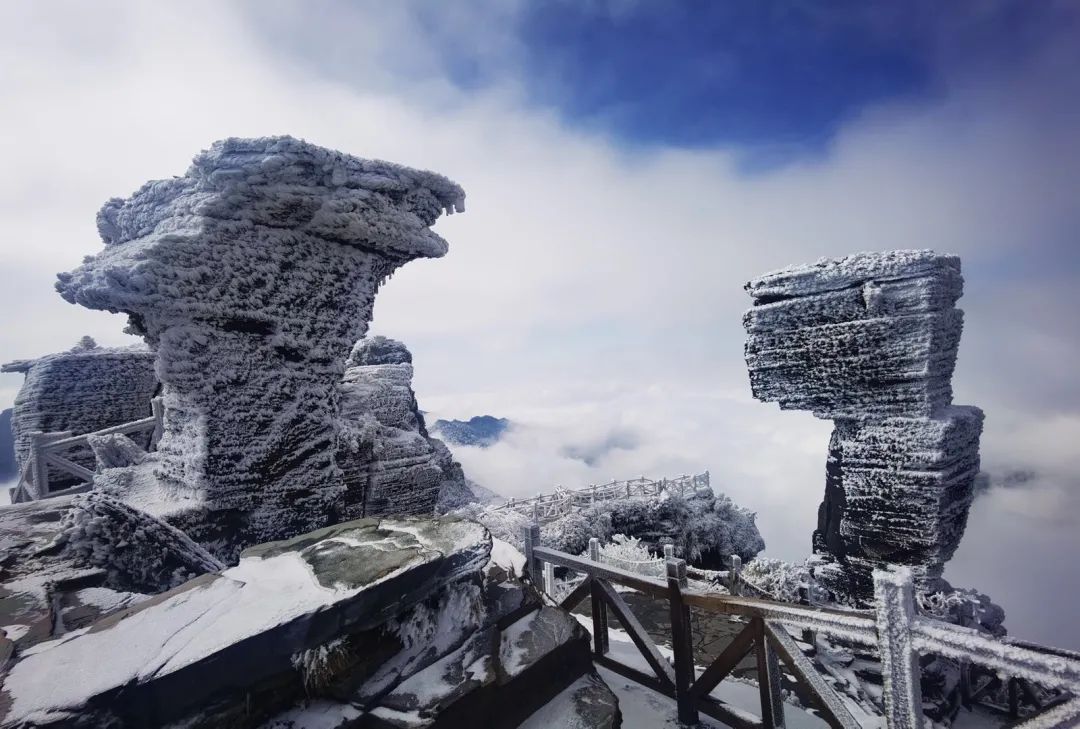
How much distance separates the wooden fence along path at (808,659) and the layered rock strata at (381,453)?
4.93 metres

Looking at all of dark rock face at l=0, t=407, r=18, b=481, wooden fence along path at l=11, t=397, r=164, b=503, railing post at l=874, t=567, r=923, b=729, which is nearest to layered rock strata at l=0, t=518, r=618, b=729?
railing post at l=874, t=567, r=923, b=729

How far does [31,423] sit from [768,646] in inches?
802

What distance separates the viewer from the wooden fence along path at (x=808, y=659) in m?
1.85

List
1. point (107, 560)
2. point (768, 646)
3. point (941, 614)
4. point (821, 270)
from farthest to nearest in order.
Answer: point (821, 270), point (941, 614), point (107, 560), point (768, 646)

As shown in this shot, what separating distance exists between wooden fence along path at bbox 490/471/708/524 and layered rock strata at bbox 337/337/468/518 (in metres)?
7.03

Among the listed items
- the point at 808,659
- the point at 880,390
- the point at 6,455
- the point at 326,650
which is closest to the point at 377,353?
the point at 880,390

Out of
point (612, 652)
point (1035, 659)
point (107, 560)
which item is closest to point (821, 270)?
point (1035, 659)

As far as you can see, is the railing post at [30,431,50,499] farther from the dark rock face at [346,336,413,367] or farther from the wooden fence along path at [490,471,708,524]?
the wooden fence along path at [490,471,708,524]

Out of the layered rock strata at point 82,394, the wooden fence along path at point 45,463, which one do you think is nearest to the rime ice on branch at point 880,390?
the wooden fence along path at point 45,463

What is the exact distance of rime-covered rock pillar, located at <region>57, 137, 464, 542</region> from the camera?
15.2 ft

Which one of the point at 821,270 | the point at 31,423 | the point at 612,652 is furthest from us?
the point at 31,423

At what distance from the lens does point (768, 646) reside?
9.30ft

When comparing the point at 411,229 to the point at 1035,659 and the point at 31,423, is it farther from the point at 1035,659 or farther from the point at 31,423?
the point at 31,423

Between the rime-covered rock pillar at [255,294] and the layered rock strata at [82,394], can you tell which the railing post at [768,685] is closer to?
the rime-covered rock pillar at [255,294]
